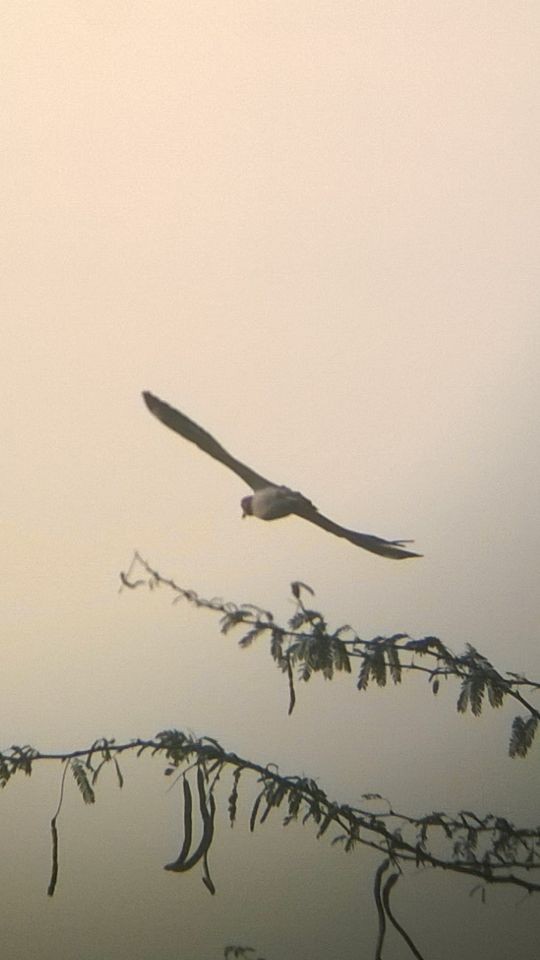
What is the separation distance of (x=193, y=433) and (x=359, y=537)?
0.22 m

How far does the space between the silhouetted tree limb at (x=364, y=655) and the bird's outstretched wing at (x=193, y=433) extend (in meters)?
0.15

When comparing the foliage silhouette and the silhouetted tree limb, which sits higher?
the silhouetted tree limb

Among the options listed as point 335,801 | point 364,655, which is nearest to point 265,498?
point 364,655

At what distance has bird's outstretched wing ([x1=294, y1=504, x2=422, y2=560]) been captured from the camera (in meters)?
1.03

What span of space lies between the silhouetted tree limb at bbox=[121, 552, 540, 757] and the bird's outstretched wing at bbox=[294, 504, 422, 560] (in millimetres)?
82

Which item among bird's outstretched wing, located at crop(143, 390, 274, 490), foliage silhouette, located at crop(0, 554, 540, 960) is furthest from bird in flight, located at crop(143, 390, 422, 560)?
foliage silhouette, located at crop(0, 554, 540, 960)

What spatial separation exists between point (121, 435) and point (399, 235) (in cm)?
37

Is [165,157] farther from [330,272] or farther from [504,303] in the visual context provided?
[504,303]

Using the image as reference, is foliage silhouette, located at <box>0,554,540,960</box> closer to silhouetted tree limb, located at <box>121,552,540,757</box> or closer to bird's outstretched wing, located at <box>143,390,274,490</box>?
silhouetted tree limb, located at <box>121,552,540,757</box>

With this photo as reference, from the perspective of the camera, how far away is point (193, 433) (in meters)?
1.01

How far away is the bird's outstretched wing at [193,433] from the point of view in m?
1.01

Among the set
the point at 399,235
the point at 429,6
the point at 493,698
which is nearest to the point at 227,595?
the point at 493,698

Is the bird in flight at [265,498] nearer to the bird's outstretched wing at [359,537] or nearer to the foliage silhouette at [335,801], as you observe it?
the bird's outstretched wing at [359,537]

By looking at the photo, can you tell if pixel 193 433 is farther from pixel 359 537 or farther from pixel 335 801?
pixel 335 801
